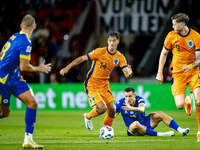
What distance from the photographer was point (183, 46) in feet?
21.2

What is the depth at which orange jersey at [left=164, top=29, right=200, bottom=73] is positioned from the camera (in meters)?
6.38

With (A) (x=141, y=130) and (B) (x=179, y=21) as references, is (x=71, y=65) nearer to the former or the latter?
(A) (x=141, y=130)

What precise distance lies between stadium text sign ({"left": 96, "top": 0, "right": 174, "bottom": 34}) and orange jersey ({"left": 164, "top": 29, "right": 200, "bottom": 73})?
9.52 meters

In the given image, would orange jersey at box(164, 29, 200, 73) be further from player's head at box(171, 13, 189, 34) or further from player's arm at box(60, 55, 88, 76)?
player's arm at box(60, 55, 88, 76)

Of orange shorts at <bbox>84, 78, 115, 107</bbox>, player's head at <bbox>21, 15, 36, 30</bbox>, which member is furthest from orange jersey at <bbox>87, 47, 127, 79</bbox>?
player's head at <bbox>21, 15, 36, 30</bbox>

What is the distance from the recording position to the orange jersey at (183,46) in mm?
6379

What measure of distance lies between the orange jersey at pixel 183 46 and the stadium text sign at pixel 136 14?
9.52m

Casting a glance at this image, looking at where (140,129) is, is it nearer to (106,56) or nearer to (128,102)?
(128,102)

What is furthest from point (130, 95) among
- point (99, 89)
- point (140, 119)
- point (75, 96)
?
point (75, 96)

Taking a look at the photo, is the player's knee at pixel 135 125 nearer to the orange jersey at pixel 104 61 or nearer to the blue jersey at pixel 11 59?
the orange jersey at pixel 104 61

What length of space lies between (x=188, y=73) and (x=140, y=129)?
1.42 metres

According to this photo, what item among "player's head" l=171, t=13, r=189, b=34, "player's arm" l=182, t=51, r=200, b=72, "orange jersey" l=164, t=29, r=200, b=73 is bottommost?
"player's arm" l=182, t=51, r=200, b=72

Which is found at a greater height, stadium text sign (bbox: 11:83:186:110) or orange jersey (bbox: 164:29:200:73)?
orange jersey (bbox: 164:29:200:73)

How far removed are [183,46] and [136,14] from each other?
9.95m
